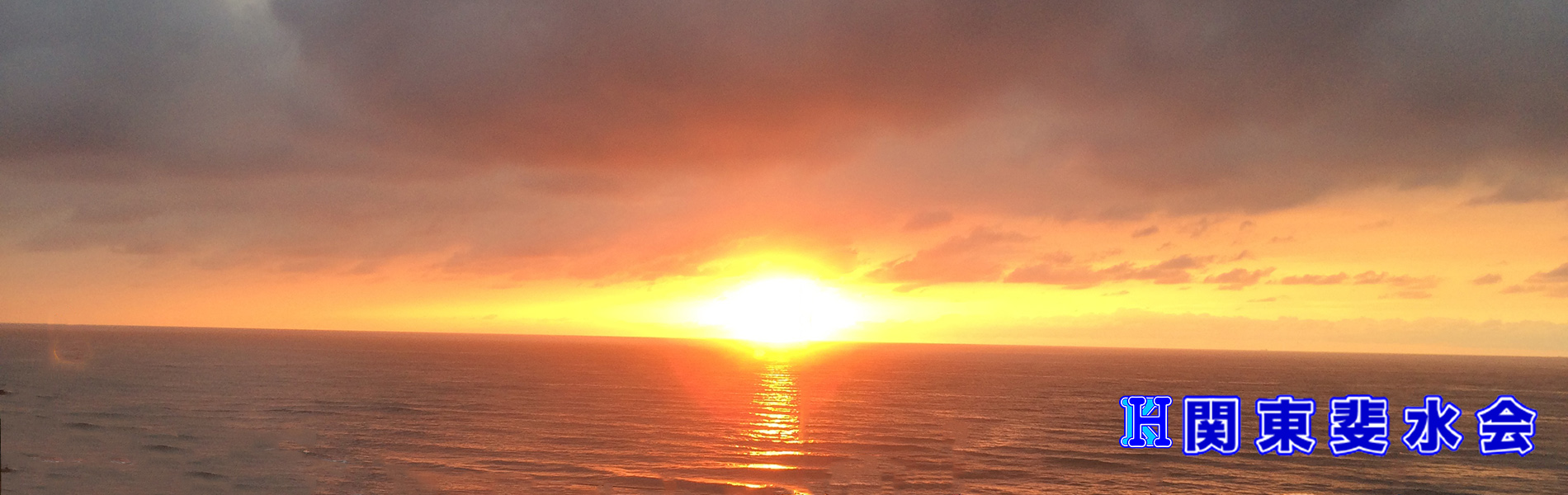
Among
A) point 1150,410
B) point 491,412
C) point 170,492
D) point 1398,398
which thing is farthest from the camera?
point 1398,398

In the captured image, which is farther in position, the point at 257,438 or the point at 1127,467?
the point at 257,438

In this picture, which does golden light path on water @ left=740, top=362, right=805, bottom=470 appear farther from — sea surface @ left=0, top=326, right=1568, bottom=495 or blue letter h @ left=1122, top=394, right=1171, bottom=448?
blue letter h @ left=1122, top=394, right=1171, bottom=448

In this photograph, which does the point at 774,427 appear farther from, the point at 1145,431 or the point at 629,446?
the point at 1145,431

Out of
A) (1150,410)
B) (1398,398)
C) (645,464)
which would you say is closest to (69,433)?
(645,464)

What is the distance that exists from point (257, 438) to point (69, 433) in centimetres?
1451

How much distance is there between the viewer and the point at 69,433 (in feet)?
226

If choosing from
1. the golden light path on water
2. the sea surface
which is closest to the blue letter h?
the sea surface

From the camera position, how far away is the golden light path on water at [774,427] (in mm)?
65938

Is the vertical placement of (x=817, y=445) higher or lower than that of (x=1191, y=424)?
lower

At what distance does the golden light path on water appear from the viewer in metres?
65.9

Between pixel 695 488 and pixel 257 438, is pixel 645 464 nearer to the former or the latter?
pixel 695 488

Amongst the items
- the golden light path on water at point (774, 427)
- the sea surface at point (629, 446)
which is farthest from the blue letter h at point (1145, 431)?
the golden light path on water at point (774, 427)

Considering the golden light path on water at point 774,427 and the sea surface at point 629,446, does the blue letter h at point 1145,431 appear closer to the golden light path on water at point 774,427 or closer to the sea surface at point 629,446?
the sea surface at point 629,446

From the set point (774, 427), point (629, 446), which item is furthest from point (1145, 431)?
point (629, 446)
